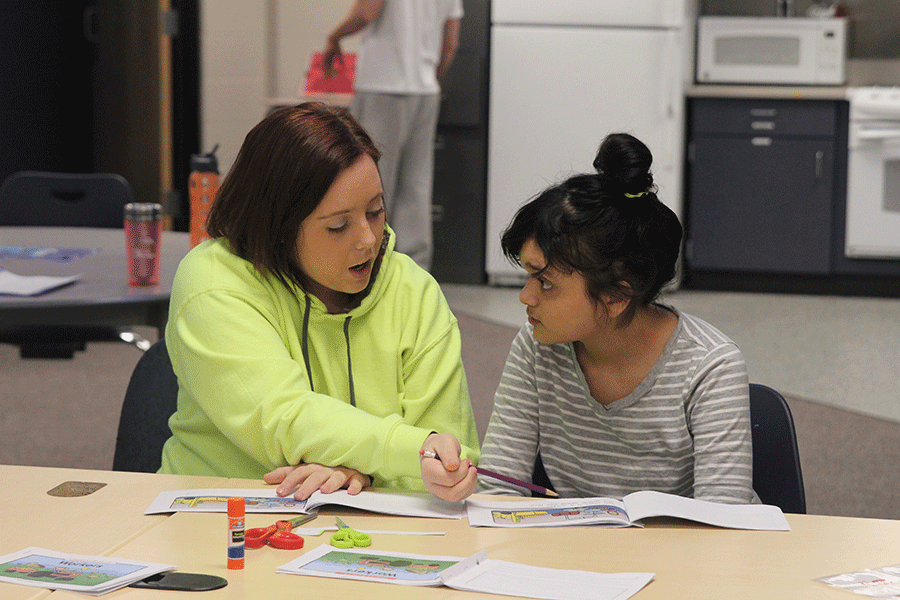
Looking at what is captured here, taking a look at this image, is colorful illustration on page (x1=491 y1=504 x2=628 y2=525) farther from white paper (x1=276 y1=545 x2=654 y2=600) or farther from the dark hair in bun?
the dark hair in bun

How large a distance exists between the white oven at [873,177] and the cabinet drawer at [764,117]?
142 mm

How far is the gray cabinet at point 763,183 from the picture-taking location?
17.9ft

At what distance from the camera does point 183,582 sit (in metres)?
0.93

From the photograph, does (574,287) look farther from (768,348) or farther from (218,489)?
(768,348)

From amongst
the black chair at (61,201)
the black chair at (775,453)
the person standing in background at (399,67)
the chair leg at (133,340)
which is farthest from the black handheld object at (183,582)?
the person standing in background at (399,67)

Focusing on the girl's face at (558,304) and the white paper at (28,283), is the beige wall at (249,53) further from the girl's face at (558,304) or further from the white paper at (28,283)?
the girl's face at (558,304)

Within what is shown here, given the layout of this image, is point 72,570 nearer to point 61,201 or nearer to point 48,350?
point 48,350

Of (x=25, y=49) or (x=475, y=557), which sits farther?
(x=25, y=49)

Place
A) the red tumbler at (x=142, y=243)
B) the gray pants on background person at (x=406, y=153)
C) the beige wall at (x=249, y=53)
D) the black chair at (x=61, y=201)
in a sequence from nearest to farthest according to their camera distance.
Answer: the red tumbler at (x=142, y=243) < the black chair at (x=61, y=201) < the gray pants on background person at (x=406, y=153) < the beige wall at (x=249, y=53)

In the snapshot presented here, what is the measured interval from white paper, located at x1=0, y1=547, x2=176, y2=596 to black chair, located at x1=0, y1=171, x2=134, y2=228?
246 cm

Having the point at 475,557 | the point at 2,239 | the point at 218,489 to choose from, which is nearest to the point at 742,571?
the point at 475,557

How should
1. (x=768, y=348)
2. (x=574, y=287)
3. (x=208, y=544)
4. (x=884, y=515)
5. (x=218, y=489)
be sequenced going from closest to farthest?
(x=208, y=544)
(x=218, y=489)
(x=574, y=287)
(x=884, y=515)
(x=768, y=348)

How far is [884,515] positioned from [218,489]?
6.24 feet

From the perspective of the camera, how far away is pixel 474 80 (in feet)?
18.0
